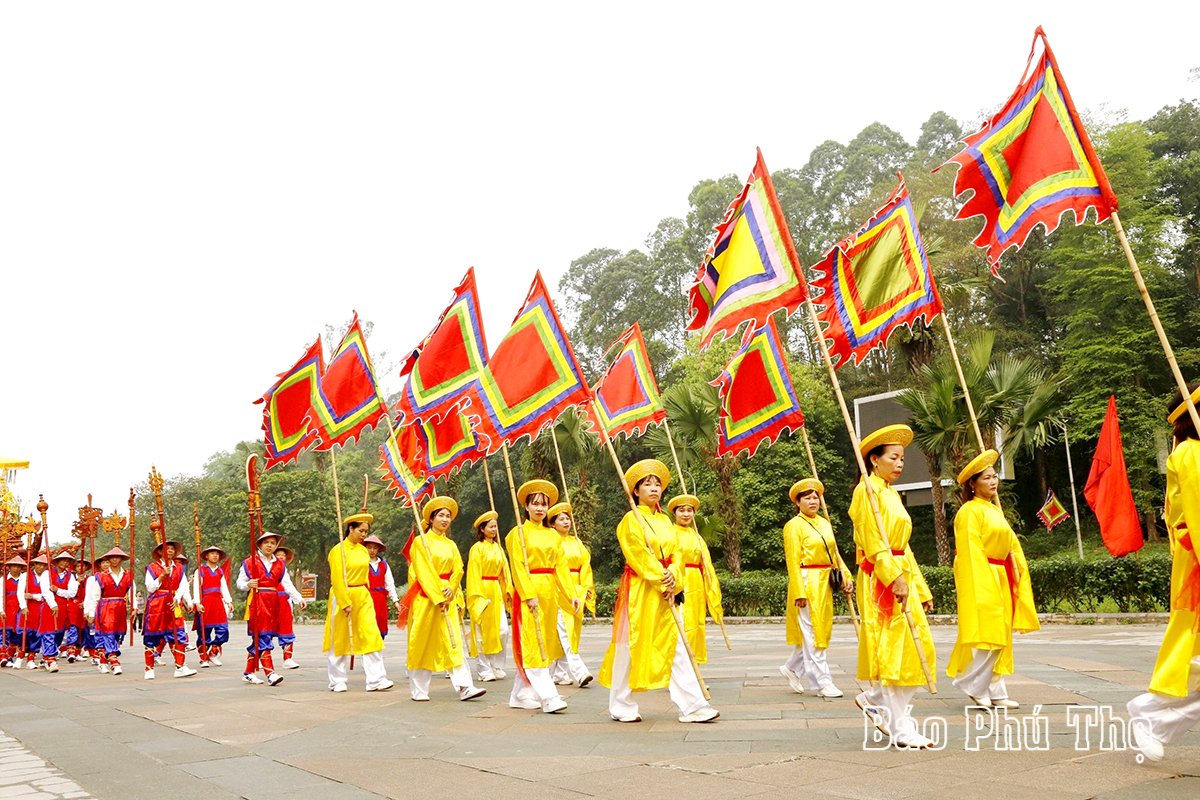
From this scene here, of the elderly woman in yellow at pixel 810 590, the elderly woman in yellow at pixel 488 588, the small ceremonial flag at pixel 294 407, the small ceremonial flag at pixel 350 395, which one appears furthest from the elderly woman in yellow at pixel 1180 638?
the small ceremonial flag at pixel 294 407

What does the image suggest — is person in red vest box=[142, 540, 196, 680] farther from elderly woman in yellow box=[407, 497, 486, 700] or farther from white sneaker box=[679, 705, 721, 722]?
white sneaker box=[679, 705, 721, 722]

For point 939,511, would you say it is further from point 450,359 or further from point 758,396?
point 450,359

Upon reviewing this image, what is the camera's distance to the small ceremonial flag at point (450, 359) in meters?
10.3

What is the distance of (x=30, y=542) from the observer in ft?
66.6

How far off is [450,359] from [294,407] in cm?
327

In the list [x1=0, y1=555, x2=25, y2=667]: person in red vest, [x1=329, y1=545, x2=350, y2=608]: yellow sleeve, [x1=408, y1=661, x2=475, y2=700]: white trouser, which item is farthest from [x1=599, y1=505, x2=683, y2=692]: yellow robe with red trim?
[x1=0, y1=555, x2=25, y2=667]: person in red vest

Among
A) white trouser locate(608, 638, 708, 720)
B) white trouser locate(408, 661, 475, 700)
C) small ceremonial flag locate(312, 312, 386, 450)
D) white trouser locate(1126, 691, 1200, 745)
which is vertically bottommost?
white trouser locate(1126, 691, 1200, 745)

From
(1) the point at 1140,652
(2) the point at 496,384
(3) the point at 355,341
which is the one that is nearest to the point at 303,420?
(3) the point at 355,341

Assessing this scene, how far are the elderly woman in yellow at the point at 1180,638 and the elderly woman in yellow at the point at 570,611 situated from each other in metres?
5.49

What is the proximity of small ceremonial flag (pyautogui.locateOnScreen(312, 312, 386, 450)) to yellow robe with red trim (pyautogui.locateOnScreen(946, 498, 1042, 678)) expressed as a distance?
6.91 metres

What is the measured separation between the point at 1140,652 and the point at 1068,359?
23.7 metres

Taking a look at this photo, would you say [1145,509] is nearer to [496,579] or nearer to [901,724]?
[496,579]

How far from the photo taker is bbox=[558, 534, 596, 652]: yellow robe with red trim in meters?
10.3

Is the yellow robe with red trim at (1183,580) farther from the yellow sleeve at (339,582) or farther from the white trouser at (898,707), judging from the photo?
the yellow sleeve at (339,582)
